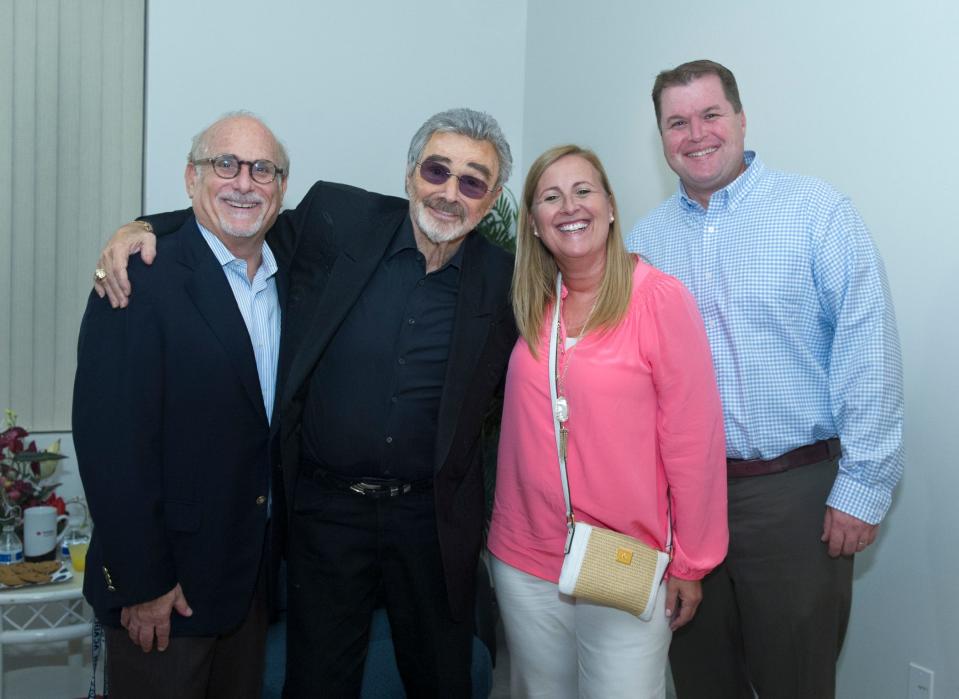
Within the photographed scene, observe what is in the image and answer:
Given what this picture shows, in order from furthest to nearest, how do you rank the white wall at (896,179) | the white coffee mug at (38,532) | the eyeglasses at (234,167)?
the white coffee mug at (38,532), the white wall at (896,179), the eyeglasses at (234,167)

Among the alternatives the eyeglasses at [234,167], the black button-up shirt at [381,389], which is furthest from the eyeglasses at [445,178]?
the eyeglasses at [234,167]

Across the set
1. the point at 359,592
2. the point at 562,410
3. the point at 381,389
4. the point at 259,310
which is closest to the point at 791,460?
the point at 562,410

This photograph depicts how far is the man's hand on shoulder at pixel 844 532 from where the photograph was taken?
199 cm

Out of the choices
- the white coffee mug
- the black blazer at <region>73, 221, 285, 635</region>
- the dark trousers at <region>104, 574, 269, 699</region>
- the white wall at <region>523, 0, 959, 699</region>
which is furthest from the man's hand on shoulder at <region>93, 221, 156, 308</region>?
the white wall at <region>523, 0, 959, 699</region>

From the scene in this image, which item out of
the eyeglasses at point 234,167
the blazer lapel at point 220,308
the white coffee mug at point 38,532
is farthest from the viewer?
the white coffee mug at point 38,532

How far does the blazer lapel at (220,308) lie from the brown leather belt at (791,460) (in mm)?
1261

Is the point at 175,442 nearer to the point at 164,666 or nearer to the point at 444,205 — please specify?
the point at 164,666

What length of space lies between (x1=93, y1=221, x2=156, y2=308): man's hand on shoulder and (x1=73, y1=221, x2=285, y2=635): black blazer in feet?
0.07

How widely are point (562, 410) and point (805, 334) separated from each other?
719 millimetres

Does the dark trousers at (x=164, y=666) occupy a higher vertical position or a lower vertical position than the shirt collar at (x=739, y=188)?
lower

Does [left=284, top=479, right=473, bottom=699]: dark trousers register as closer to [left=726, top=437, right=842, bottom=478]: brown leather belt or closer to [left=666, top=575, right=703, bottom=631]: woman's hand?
[left=666, top=575, right=703, bottom=631]: woman's hand

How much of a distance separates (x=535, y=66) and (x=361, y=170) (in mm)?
1198

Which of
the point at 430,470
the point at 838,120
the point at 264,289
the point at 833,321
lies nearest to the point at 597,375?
the point at 430,470

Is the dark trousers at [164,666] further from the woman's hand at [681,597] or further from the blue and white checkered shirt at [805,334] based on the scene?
the blue and white checkered shirt at [805,334]
